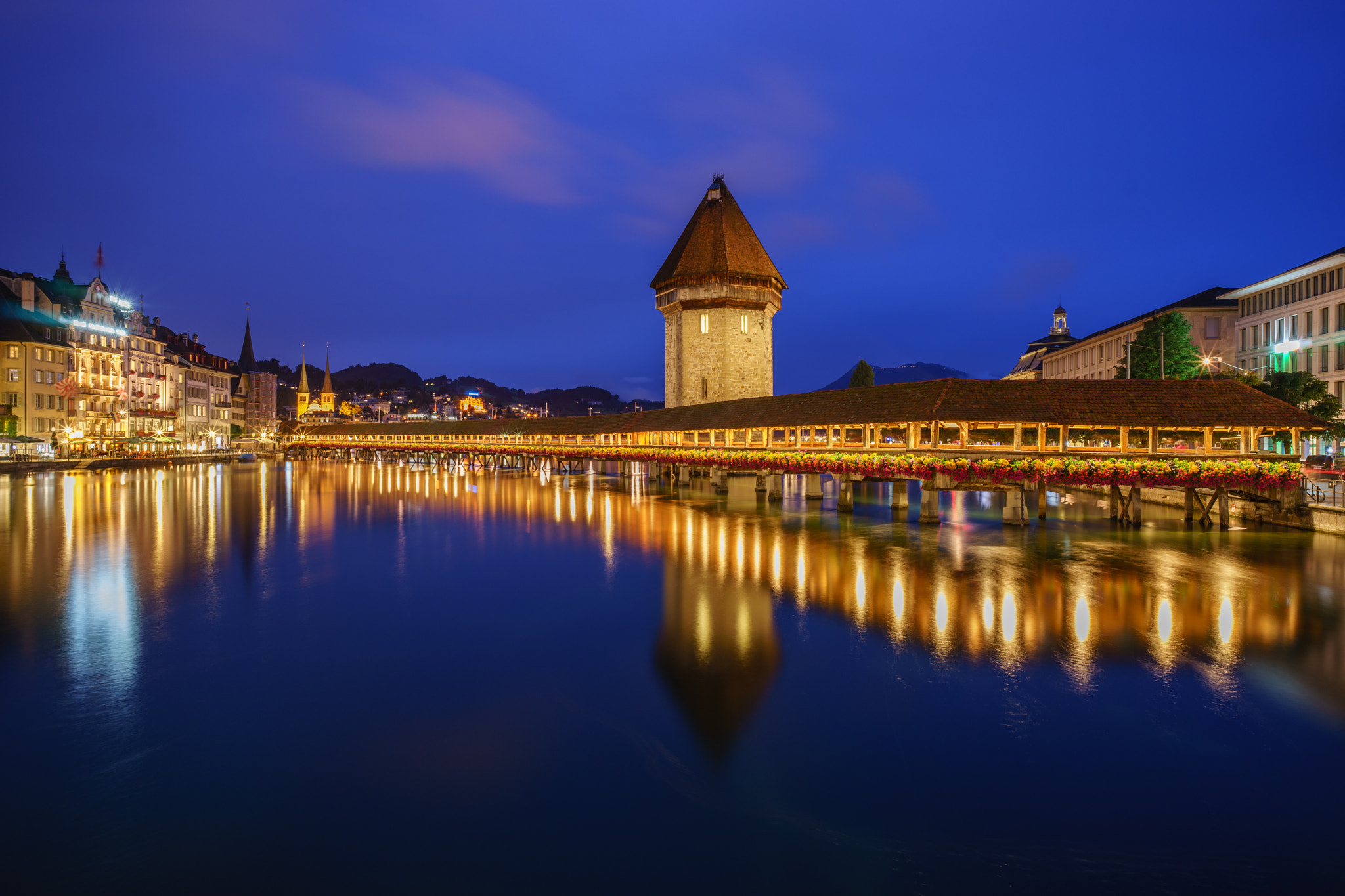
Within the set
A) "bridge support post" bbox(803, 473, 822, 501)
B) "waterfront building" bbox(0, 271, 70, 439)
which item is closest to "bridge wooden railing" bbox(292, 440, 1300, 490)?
"bridge support post" bbox(803, 473, 822, 501)

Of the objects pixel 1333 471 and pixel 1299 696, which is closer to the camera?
pixel 1299 696

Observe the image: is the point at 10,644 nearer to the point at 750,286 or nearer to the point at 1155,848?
the point at 1155,848

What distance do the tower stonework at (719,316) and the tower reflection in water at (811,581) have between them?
18.0 metres

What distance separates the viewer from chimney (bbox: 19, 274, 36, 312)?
6022cm

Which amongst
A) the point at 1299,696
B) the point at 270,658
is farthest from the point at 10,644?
the point at 1299,696

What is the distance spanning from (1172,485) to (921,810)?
2053 cm

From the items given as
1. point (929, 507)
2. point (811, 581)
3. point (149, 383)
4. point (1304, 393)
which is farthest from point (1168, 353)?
point (149, 383)

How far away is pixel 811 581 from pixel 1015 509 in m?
12.1

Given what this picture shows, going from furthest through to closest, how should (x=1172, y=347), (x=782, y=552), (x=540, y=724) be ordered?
1. (x=1172, y=347)
2. (x=782, y=552)
3. (x=540, y=724)

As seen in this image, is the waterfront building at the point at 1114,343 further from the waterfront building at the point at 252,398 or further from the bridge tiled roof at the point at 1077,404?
the waterfront building at the point at 252,398

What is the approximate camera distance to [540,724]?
25.5 feet

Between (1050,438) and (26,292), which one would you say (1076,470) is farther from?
(26,292)

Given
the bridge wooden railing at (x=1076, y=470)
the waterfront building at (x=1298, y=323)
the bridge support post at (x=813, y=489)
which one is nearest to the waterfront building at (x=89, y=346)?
the bridge support post at (x=813, y=489)

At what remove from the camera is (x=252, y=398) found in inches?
5635
